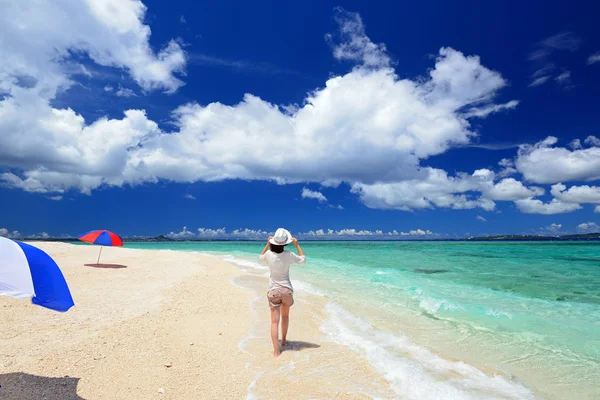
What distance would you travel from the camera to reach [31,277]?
369 cm

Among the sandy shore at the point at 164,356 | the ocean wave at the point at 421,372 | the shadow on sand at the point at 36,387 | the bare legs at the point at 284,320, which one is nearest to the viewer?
the shadow on sand at the point at 36,387

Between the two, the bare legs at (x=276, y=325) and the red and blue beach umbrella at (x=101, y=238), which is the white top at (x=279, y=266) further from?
the red and blue beach umbrella at (x=101, y=238)

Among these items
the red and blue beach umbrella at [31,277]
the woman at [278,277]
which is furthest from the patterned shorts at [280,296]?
the red and blue beach umbrella at [31,277]

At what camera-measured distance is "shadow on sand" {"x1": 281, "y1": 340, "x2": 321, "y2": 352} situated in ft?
22.3

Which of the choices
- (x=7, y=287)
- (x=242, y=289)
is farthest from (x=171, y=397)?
(x=242, y=289)

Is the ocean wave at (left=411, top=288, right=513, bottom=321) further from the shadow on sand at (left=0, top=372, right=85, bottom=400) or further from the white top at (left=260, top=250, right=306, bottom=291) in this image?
the shadow on sand at (left=0, top=372, right=85, bottom=400)

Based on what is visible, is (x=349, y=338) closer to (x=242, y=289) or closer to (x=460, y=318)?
(x=460, y=318)

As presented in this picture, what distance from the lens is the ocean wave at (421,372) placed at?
5254 millimetres

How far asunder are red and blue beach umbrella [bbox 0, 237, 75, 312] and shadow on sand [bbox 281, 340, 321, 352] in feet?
13.6

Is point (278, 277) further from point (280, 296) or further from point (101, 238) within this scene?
point (101, 238)

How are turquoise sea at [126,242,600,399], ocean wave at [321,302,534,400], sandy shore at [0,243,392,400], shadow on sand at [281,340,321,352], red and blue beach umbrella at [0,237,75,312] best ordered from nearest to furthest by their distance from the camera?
red and blue beach umbrella at [0,237,75,312], sandy shore at [0,243,392,400], ocean wave at [321,302,534,400], turquoise sea at [126,242,600,399], shadow on sand at [281,340,321,352]

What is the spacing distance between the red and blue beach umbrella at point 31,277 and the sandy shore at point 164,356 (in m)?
1.61

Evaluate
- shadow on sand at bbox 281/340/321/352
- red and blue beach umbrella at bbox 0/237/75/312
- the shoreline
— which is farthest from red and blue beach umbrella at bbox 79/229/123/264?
red and blue beach umbrella at bbox 0/237/75/312

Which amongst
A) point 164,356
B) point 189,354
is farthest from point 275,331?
point 164,356
